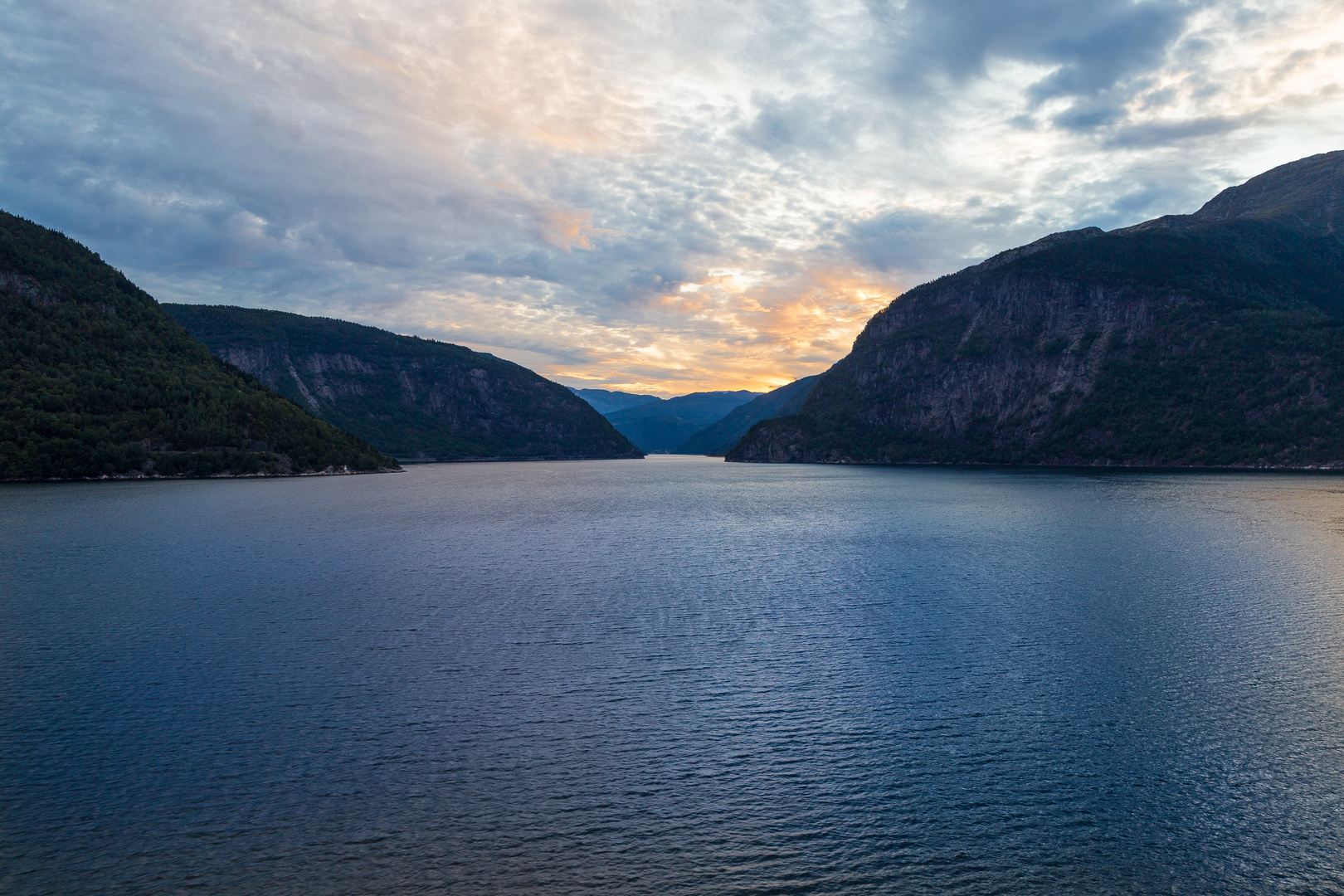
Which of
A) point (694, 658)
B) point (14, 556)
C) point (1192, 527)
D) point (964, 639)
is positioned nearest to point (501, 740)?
point (694, 658)

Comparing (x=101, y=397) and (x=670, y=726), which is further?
(x=101, y=397)

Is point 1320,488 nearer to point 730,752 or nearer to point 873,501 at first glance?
point 873,501

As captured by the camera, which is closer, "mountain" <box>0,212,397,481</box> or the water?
the water

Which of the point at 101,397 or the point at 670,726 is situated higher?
the point at 101,397

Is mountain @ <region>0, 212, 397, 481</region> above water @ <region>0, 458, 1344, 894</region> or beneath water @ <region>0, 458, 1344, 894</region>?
above

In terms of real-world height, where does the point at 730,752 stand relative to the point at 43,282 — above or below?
below
